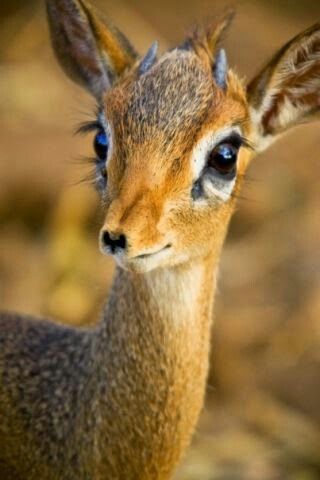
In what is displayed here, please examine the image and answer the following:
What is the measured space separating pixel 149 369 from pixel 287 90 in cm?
110

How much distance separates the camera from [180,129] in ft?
14.3

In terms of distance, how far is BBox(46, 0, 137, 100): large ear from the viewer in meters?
4.94

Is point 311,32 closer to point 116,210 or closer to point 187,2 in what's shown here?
point 116,210

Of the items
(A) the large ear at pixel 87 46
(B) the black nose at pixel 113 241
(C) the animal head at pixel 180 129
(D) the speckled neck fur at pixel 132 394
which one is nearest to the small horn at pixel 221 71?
(C) the animal head at pixel 180 129

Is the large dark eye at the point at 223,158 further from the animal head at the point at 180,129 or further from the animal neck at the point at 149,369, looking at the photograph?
the animal neck at the point at 149,369

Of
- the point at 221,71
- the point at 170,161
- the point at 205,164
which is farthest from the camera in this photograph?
the point at 221,71

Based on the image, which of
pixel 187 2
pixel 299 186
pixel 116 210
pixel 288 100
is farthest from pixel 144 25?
pixel 116 210

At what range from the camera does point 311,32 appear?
4660 millimetres

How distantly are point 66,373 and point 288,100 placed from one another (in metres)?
1.27

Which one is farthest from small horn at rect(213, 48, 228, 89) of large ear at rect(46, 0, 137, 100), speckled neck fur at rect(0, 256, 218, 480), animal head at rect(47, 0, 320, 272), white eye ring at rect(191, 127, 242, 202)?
speckled neck fur at rect(0, 256, 218, 480)

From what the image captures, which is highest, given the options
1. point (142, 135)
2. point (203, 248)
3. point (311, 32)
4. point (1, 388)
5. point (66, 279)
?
point (311, 32)

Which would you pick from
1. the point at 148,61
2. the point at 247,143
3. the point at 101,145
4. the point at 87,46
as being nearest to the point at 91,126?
the point at 101,145

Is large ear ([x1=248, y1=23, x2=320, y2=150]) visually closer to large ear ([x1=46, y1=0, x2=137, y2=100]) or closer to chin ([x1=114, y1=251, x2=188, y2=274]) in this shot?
large ear ([x1=46, y1=0, x2=137, y2=100])

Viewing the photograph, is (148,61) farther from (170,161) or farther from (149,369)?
(149,369)
